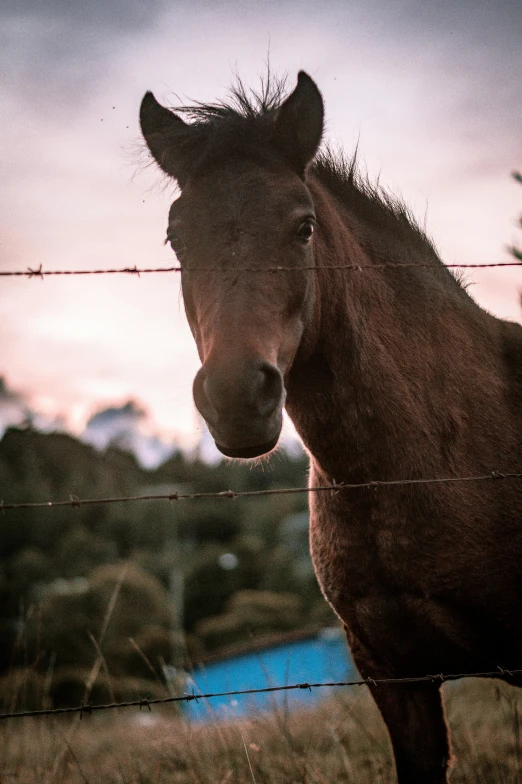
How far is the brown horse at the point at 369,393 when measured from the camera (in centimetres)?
277

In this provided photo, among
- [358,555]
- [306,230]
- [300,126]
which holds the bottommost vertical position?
[358,555]

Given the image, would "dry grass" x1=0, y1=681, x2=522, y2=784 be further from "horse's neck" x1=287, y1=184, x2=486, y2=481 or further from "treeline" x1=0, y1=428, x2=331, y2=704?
"treeline" x1=0, y1=428, x2=331, y2=704

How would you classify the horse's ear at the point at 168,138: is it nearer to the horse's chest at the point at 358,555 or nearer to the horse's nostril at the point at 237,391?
the horse's nostril at the point at 237,391

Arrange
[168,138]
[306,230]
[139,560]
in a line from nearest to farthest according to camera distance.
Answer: [306,230] < [168,138] < [139,560]

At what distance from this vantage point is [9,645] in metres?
17.9

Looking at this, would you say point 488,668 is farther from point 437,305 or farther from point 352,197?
point 352,197

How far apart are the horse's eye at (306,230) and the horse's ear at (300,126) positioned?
0.38 meters

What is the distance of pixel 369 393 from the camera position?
3.04 metres

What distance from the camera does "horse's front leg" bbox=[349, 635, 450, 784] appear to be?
3.31 metres

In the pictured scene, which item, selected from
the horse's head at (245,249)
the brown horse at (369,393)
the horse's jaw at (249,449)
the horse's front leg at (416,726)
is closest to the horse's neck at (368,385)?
the brown horse at (369,393)

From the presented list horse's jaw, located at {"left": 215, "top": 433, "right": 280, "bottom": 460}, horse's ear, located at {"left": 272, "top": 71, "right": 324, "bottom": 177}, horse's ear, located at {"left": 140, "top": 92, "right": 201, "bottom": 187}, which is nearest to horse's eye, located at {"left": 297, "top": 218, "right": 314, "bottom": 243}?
horse's ear, located at {"left": 272, "top": 71, "right": 324, "bottom": 177}

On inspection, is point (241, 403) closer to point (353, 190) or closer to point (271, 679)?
point (353, 190)

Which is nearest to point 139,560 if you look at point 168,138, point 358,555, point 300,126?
point 358,555

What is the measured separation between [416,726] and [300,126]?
2.95 metres
